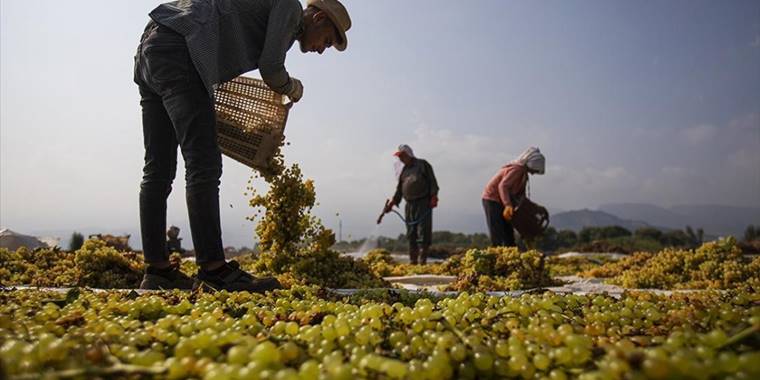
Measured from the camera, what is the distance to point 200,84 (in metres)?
2.81

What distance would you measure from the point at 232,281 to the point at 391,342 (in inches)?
67.3

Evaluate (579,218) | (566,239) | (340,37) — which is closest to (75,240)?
(340,37)

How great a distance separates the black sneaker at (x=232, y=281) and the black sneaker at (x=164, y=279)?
1.27ft

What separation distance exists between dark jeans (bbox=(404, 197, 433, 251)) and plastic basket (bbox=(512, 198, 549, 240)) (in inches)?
80.5

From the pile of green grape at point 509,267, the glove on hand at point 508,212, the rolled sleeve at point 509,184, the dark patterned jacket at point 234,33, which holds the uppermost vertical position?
the dark patterned jacket at point 234,33

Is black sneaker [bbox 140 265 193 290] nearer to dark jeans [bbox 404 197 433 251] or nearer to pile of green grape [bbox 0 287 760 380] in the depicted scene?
pile of green grape [bbox 0 287 760 380]

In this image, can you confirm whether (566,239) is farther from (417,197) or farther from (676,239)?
(417,197)

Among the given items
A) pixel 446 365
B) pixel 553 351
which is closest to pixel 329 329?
pixel 446 365

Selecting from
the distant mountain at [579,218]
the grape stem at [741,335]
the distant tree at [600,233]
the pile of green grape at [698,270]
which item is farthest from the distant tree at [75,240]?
the distant mountain at [579,218]

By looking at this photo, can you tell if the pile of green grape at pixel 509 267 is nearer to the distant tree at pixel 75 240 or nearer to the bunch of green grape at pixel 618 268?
the bunch of green grape at pixel 618 268

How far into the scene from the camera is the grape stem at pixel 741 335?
0.95 m

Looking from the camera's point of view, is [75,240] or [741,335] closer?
[741,335]

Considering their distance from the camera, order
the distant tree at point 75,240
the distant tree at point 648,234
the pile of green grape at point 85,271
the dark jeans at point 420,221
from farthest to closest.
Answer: the distant tree at point 648,234 → the distant tree at point 75,240 → the dark jeans at point 420,221 → the pile of green grape at point 85,271

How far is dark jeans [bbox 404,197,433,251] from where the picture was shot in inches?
351
